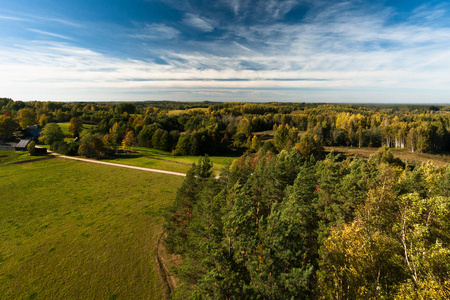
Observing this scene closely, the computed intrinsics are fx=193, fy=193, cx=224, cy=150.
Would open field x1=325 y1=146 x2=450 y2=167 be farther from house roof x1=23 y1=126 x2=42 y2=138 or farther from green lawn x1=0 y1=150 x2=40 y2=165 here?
house roof x1=23 y1=126 x2=42 y2=138

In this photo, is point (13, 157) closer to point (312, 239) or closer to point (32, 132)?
point (32, 132)

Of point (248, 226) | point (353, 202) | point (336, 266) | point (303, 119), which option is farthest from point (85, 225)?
point (303, 119)

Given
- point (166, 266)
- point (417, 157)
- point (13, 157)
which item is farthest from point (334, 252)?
point (13, 157)

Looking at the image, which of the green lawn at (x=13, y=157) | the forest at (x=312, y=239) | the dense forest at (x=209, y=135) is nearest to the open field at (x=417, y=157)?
the dense forest at (x=209, y=135)

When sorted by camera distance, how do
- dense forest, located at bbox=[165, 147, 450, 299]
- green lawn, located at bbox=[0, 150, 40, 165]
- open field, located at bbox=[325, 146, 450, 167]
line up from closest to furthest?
dense forest, located at bbox=[165, 147, 450, 299] → green lawn, located at bbox=[0, 150, 40, 165] → open field, located at bbox=[325, 146, 450, 167]

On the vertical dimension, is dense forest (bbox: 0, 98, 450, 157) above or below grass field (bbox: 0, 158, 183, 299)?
above

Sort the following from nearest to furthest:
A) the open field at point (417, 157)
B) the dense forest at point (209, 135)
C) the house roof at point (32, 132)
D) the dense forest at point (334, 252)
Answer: the dense forest at point (334, 252) → the open field at point (417, 157) → the dense forest at point (209, 135) → the house roof at point (32, 132)

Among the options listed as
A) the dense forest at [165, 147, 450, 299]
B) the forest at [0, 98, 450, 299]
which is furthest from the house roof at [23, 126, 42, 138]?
the dense forest at [165, 147, 450, 299]

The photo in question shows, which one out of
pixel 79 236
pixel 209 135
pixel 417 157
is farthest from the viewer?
pixel 209 135

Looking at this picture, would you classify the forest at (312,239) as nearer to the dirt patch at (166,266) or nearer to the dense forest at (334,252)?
the dense forest at (334,252)
